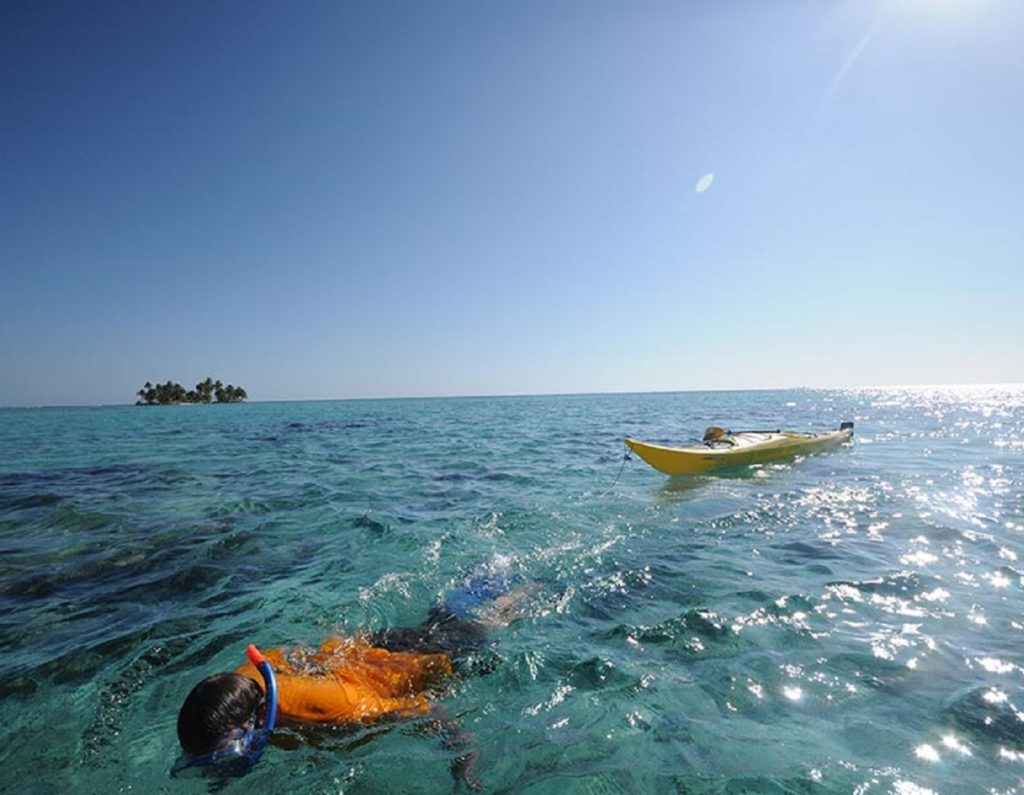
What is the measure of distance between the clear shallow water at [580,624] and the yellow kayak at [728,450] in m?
1.04

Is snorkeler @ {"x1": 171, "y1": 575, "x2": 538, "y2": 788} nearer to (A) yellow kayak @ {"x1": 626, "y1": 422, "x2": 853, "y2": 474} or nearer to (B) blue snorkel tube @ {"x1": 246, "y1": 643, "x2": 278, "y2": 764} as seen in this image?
(B) blue snorkel tube @ {"x1": 246, "y1": 643, "x2": 278, "y2": 764}

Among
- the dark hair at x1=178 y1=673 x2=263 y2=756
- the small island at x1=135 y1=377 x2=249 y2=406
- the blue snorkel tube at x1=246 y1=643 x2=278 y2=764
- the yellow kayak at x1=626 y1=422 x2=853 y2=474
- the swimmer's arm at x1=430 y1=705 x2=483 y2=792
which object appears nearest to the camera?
the dark hair at x1=178 y1=673 x2=263 y2=756

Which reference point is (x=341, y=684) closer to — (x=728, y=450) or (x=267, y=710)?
(x=267, y=710)

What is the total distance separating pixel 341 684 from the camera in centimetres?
353

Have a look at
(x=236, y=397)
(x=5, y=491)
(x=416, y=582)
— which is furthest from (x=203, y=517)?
(x=236, y=397)

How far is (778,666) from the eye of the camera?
13.7 ft

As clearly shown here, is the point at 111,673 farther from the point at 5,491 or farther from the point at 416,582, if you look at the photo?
the point at 5,491

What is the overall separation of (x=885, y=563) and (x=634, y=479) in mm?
6695

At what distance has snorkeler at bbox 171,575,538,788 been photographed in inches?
108

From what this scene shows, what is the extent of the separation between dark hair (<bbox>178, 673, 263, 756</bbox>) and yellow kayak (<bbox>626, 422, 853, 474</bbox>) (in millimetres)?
9905

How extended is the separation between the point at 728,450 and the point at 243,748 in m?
13.4

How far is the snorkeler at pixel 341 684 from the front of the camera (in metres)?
2.75

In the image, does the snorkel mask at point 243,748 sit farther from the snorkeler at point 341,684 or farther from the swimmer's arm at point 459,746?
the swimmer's arm at point 459,746

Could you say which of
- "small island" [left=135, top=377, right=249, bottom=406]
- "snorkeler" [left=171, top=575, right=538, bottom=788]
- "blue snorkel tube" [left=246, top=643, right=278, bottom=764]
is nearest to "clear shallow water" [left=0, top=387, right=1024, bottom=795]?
"snorkeler" [left=171, top=575, right=538, bottom=788]
